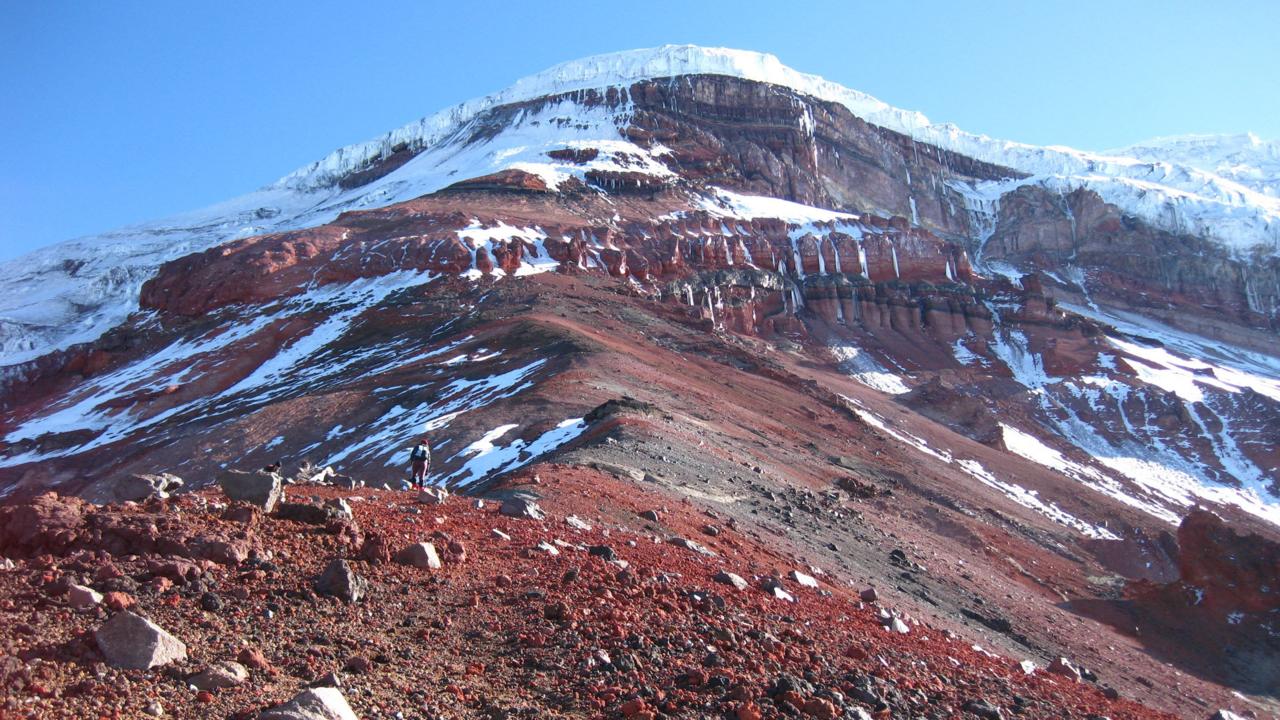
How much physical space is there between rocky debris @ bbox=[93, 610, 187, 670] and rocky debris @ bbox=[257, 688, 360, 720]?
3.39 ft

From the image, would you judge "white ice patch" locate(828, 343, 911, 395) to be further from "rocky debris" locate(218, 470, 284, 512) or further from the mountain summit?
"rocky debris" locate(218, 470, 284, 512)

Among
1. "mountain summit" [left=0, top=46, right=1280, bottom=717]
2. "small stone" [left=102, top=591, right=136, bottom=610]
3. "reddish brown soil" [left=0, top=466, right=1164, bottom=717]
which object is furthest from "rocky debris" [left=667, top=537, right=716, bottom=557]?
"small stone" [left=102, top=591, right=136, bottom=610]

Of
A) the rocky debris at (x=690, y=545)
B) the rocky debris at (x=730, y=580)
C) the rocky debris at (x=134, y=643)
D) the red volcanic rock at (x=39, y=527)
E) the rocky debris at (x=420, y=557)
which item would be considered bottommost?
the rocky debris at (x=690, y=545)

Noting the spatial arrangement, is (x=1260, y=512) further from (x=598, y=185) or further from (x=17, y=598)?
(x=17, y=598)

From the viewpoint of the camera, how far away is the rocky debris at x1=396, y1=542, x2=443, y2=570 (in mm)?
8500

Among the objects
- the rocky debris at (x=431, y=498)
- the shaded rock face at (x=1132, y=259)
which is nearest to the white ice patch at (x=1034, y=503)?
the rocky debris at (x=431, y=498)

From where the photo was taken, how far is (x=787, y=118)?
12688 cm

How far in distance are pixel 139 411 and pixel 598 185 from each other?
56323 mm

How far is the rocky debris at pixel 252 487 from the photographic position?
9164mm

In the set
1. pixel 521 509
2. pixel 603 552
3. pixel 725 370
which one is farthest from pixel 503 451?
pixel 725 370

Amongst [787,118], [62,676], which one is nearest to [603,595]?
[62,676]

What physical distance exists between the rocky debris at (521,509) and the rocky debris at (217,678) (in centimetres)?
583

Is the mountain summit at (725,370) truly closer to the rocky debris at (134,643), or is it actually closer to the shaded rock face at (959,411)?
the shaded rock face at (959,411)

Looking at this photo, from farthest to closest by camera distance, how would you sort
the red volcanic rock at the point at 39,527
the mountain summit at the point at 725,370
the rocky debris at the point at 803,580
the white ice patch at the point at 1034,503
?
the white ice patch at the point at 1034,503
the mountain summit at the point at 725,370
the rocky debris at the point at 803,580
the red volcanic rock at the point at 39,527
